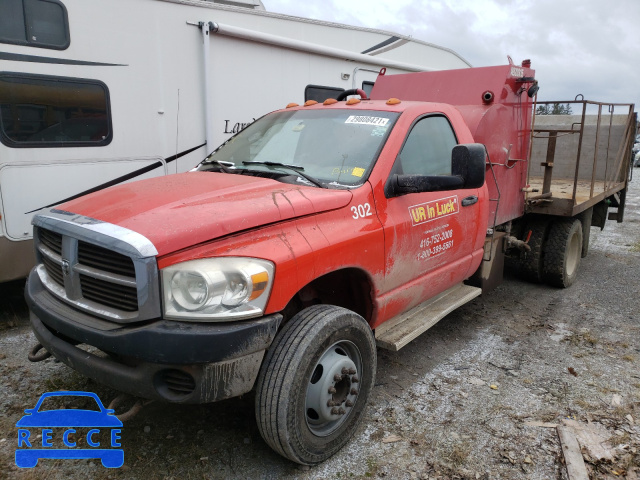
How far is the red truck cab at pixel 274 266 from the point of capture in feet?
7.84

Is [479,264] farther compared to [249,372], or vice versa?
[479,264]

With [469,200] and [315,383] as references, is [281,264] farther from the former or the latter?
[469,200]

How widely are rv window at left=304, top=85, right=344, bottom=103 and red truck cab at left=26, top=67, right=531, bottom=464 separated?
9.83ft

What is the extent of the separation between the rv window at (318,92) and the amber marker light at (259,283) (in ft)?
15.7

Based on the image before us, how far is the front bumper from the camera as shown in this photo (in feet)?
7.63

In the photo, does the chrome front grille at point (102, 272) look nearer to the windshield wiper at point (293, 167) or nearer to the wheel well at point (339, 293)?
the wheel well at point (339, 293)

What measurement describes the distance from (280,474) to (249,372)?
28.6 inches

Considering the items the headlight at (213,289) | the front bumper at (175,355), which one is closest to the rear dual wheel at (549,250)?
the front bumper at (175,355)

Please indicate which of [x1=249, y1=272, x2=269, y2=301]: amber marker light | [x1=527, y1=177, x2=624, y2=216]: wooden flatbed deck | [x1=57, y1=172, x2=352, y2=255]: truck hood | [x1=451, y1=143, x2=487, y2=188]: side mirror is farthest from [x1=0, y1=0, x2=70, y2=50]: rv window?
[x1=527, y1=177, x2=624, y2=216]: wooden flatbed deck

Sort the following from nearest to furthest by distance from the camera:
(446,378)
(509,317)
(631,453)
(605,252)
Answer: (631,453) → (446,378) → (509,317) → (605,252)

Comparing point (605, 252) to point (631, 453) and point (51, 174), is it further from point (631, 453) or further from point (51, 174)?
point (51, 174)

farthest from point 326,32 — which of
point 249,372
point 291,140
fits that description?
point 249,372

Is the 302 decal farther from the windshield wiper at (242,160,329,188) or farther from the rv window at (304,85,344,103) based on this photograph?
the rv window at (304,85,344,103)

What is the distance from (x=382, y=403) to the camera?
357 centimetres
